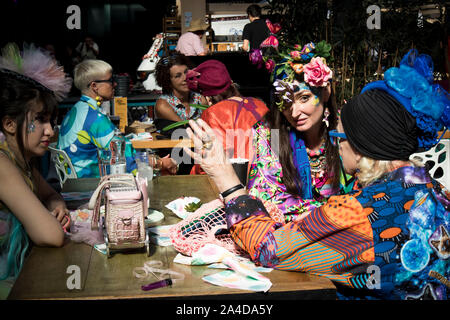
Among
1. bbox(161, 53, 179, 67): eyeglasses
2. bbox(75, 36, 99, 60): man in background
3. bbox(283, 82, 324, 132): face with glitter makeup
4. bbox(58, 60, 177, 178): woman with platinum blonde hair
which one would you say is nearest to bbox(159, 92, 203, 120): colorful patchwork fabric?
bbox(161, 53, 179, 67): eyeglasses

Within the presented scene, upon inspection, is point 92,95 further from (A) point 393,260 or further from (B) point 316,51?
(A) point 393,260

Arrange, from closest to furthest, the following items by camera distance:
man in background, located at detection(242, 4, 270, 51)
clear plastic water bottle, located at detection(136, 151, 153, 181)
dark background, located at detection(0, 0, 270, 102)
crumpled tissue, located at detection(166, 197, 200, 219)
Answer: crumpled tissue, located at detection(166, 197, 200, 219), clear plastic water bottle, located at detection(136, 151, 153, 181), dark background, located at detection(0, 0, 270, 102), man in background, located at detection(242, 4, 270, 51)

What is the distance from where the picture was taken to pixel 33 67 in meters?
1.98

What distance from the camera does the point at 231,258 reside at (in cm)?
152

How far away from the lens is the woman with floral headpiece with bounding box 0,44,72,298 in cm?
166

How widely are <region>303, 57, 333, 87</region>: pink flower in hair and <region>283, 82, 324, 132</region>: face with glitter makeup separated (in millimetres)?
52

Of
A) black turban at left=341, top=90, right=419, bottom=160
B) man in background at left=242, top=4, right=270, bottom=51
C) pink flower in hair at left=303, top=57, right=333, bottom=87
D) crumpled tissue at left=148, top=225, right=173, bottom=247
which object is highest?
man in background at left=242, top=4, right=270, bottom=51

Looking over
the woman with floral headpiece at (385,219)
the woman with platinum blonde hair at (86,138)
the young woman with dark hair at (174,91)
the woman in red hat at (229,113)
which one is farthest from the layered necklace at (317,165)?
the young woman with dark hair at (174,91)

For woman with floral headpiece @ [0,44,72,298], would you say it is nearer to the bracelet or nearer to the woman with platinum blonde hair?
the bracelet

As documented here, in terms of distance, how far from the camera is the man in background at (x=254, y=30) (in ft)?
25.7

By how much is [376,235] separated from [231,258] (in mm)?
486

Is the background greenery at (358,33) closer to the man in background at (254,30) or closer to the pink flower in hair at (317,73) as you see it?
the pink flower in hair at (317,73)

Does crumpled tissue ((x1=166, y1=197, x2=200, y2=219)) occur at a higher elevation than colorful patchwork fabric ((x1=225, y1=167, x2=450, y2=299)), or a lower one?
lower
